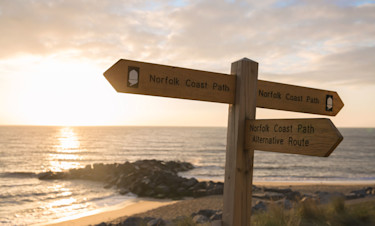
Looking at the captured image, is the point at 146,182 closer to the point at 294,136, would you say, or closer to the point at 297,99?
the point at 297,99

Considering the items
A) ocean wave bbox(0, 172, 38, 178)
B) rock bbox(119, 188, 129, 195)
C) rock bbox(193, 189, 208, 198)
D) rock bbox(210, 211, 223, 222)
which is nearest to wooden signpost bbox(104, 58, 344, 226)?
rock bbox(210, 211, 223, 222)

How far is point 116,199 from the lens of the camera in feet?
53.2

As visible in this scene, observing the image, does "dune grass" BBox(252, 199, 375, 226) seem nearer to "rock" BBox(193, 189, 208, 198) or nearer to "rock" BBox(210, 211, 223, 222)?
"rock" BBox(210, 211, 223, 222)

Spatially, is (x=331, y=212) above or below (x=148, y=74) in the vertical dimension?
below

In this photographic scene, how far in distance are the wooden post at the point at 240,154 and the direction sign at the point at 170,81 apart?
0.37ft

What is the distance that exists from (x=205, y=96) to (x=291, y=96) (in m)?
0.97

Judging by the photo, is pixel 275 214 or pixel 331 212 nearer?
pixel 275 214

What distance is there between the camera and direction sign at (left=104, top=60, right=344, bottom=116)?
245cm

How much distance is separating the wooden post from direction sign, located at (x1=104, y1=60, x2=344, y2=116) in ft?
0.35

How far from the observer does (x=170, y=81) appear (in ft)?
8.46

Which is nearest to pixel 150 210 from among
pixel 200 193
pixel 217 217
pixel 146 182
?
pixel 200 193

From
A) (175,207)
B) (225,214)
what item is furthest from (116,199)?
(225,214)

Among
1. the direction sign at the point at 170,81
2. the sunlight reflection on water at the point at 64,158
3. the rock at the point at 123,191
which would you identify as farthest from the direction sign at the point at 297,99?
the sunlight reflection on water at the point at 64,158

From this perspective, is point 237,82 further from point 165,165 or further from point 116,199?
point 165,165
